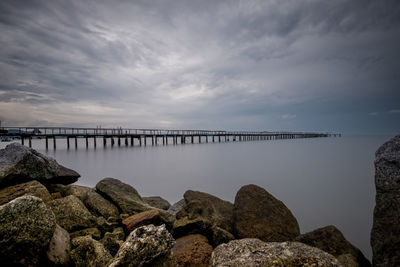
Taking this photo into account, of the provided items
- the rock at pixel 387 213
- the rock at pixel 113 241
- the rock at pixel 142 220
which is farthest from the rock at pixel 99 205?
the rock at pixel 387 213

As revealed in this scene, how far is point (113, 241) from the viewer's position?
4.13m

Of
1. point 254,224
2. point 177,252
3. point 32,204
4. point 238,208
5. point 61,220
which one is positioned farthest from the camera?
point 238,208

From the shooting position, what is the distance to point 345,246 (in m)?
4.16

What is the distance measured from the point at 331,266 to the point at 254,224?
256 cm

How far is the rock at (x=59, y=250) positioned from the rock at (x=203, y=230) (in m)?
1.94

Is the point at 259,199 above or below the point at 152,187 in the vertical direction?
above

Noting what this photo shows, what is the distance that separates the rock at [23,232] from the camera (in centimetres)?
307

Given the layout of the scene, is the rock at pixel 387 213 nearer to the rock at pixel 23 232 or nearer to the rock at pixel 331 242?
the rock at pixel 331 242

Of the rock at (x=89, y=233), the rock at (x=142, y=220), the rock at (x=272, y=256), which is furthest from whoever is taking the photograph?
the rock at (x=142, y=220)

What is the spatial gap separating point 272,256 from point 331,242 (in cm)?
246

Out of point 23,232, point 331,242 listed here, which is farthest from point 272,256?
point 23,232

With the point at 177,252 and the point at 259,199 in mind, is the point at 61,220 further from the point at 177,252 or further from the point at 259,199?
the point at 259,199

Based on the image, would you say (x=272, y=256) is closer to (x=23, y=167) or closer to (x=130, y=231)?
(x=130, y=231)

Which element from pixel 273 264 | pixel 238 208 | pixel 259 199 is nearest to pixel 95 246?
pixel 273 264
